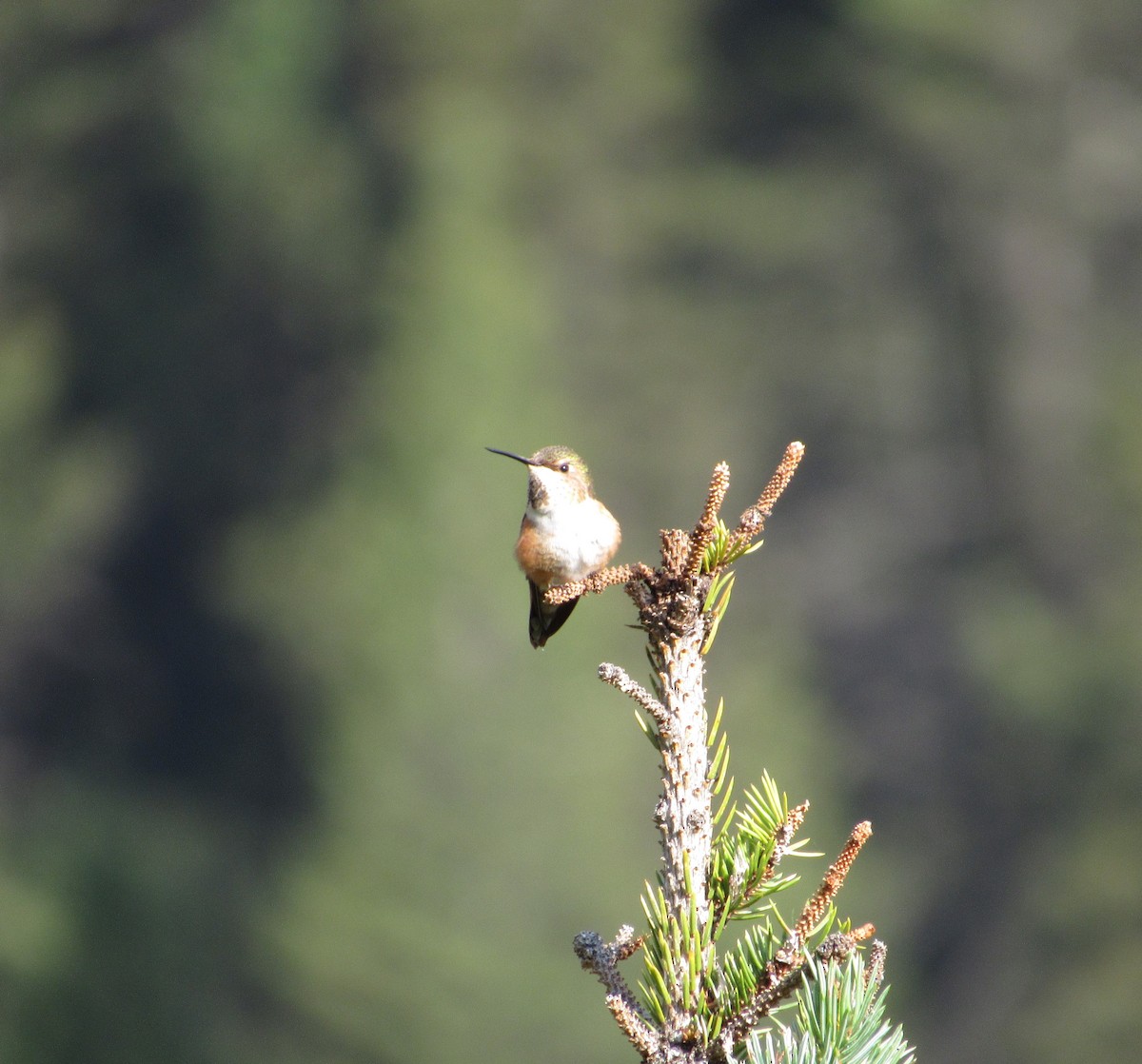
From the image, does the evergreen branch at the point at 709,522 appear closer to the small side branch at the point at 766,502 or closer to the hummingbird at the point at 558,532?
the small side branch at the point at 766,502

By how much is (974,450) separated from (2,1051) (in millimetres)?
9246

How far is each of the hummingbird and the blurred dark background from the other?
6.01m

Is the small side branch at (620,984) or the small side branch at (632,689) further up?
the small side branch at (632,689)

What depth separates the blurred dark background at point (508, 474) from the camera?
9.24 m

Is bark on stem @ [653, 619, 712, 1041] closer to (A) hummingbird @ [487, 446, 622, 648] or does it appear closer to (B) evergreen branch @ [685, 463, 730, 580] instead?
(B) evergreen branch @ [685, 463, 730, 580]

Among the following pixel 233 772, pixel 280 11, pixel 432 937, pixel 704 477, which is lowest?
pixel 432 937

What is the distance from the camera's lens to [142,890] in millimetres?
9531

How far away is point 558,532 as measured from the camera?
3.07 meters

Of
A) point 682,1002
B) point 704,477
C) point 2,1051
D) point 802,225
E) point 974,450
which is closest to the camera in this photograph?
point 682,1002

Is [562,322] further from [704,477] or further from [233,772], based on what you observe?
[233,772]

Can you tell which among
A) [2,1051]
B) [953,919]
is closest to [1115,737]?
[953,919]

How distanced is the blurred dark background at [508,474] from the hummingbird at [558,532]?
237 inches

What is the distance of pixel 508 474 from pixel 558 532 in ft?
21.8

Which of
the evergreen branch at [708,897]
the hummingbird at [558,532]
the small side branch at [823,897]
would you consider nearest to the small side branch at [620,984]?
the evergreen branch at [708,897]
